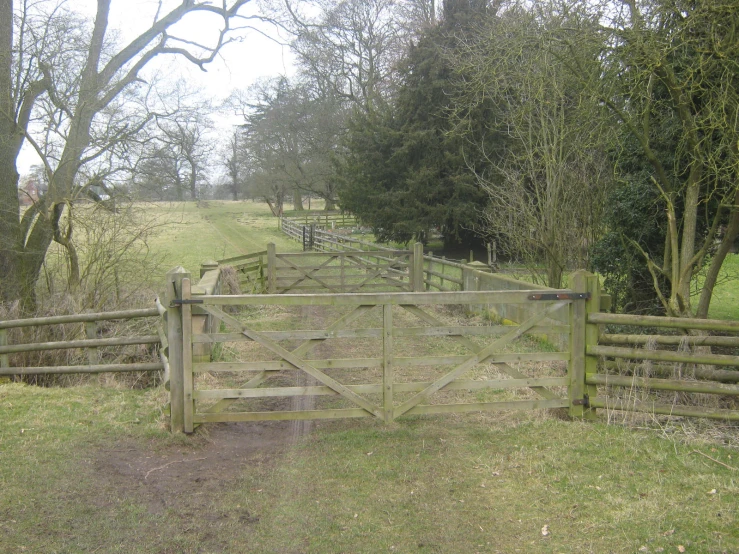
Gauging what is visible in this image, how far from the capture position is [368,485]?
4891 mm

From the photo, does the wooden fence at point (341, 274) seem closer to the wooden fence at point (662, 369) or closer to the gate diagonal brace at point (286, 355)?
the wooden fence at point (662, 369)

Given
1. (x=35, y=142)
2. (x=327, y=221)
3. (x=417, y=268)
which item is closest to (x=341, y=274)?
(x=417, y=268)

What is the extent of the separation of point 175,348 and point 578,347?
3.83 meters

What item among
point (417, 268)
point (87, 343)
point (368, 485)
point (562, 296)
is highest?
point (562, 296)

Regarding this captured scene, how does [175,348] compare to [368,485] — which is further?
[175,348]

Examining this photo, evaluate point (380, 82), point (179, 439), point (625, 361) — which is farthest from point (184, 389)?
point (380, 82)

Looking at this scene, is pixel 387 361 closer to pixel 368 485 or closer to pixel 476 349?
pixel 476 349

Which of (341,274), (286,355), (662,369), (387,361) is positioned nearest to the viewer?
(286,355)

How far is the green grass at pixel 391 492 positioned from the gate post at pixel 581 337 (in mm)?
320

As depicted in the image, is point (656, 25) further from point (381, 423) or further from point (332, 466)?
point (332, 466)

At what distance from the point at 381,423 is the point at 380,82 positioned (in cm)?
3347

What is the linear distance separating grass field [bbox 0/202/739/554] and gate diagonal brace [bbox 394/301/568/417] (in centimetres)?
30

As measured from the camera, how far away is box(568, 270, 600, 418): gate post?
609 centimetres

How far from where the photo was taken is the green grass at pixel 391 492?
4.03 meters
